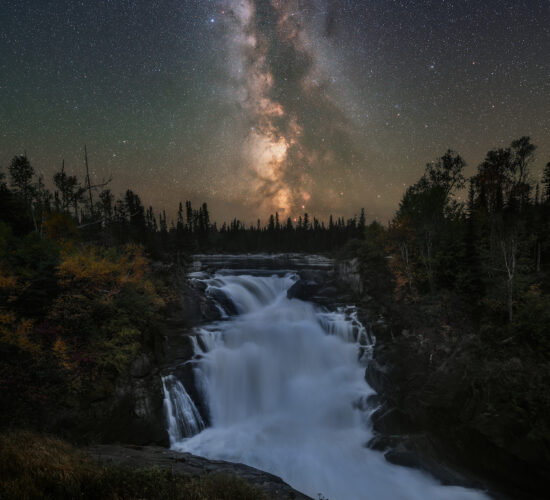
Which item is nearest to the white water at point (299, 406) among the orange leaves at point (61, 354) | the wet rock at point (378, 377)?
the wet rock at point (378, 377)

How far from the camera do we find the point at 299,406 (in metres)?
15.6

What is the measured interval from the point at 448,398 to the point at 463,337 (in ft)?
13.7

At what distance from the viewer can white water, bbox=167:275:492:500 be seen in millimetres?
10828

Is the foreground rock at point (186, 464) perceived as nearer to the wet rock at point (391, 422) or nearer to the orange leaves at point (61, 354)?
the orange leaves at point (61, 354)

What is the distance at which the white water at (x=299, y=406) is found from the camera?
1083cm

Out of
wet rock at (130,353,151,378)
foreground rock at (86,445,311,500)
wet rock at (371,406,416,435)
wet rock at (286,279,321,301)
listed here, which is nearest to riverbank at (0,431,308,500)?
foreground rock at (86,445,311,500)

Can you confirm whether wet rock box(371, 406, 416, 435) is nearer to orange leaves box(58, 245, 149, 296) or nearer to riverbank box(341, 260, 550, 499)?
riverbank box(341, 260, 550, 499)

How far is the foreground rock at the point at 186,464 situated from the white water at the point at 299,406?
321 cm

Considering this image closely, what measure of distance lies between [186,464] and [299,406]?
8.53 meters

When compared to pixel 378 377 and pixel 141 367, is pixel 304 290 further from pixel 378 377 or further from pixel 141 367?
pixel 141 367

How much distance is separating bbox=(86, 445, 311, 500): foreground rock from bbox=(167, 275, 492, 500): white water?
3.21m

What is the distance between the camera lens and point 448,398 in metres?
13.3

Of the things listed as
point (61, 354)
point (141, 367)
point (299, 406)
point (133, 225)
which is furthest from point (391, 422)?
point (133, 225)

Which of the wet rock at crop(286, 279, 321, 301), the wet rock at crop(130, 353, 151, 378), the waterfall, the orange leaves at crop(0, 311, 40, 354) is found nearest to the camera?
the orange leaves at crop(0, 311, 40, 354)
